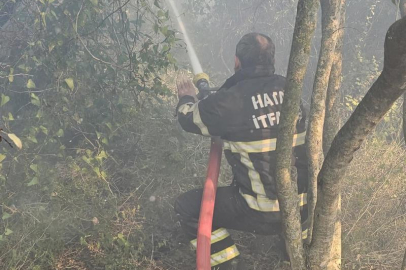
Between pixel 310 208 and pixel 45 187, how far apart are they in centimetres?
221

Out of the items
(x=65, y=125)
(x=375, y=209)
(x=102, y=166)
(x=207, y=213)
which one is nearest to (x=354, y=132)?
(x=207, y=213)

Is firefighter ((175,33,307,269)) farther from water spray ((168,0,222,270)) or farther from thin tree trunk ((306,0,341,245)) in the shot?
thin tree trunk ((306,0,341,245))

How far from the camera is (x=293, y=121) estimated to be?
1896 mm

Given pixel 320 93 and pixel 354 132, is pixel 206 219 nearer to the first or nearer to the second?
pixel 320 93

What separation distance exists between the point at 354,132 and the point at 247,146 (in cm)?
138

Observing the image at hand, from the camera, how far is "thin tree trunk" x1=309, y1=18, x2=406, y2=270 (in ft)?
3.86

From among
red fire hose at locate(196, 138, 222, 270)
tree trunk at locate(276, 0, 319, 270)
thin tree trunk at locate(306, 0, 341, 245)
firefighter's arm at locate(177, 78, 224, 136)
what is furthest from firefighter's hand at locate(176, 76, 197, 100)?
tree trunk at locate(276, 0, 319, 270)

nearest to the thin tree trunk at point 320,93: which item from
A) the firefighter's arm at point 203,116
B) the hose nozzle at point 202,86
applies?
the firefighter's arm at point 203,116

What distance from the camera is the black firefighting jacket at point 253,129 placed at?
2793 millimetres

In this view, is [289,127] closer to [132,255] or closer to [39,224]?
[132,255]

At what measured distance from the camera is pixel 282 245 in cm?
315

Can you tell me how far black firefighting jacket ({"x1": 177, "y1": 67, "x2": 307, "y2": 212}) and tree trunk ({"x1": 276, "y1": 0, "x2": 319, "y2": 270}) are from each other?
0.68 meters

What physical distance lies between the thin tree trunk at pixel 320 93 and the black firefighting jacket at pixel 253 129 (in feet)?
1.26

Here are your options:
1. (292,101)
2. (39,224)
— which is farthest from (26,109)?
(292,101)
